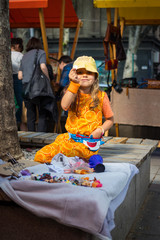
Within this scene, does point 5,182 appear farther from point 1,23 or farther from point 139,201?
point 1,23

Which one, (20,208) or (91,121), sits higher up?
(91,121)

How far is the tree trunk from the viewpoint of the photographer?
4.06 m

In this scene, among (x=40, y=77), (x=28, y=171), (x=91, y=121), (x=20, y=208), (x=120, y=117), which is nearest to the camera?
(x=20, y=208)

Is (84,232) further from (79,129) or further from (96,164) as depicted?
(79,129)

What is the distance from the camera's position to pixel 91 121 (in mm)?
3586

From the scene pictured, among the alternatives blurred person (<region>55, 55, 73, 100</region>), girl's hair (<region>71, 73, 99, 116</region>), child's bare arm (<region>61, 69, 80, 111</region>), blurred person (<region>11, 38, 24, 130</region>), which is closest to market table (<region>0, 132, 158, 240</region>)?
girl's hair (<region>71, 73, 99, 116</region>)

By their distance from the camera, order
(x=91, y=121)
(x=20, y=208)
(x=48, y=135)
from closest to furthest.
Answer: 1. (x=20, y=208)
2. (x=91, y=121)
3. (x=48, y=135)

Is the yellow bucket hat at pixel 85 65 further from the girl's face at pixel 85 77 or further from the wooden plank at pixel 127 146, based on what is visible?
the wooden plank at pixel 127 146

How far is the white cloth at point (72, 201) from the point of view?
7.26 feet

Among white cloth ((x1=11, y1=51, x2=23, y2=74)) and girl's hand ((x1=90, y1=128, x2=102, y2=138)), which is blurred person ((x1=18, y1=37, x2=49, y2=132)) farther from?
girl's hand ((x1=90, y1=128, x2=102, y2=138))

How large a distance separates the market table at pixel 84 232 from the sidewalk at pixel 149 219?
0.23 ft

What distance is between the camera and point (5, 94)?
13.4 ft

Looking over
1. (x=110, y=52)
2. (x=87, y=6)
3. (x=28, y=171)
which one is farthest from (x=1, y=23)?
(x=87, y=6)

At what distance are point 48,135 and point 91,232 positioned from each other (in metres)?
3.13
